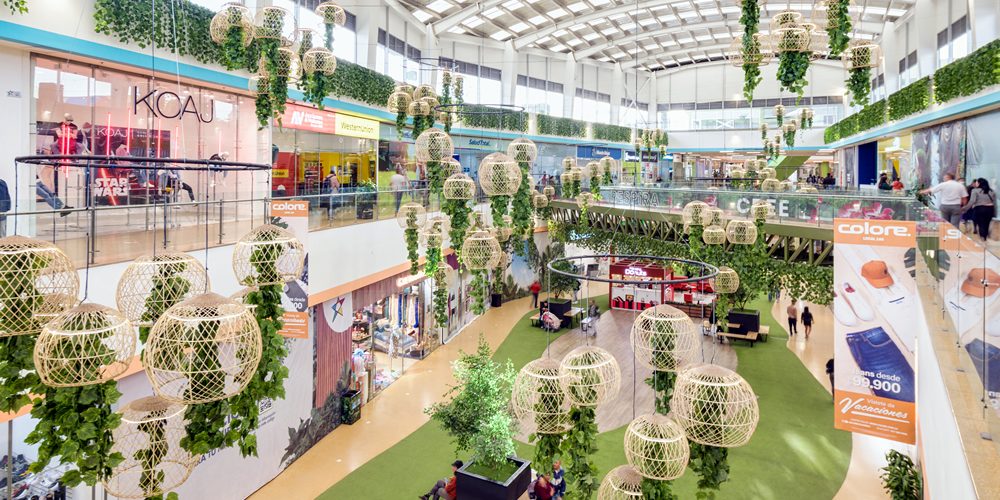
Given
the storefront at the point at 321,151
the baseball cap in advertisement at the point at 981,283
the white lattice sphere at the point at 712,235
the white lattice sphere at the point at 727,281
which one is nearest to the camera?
the baseball cap in advertisement at the point at 981,283

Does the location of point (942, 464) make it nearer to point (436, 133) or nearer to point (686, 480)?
point (686, 480)

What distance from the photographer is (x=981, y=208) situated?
28.0 feet

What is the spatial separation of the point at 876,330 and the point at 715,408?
2.32 m

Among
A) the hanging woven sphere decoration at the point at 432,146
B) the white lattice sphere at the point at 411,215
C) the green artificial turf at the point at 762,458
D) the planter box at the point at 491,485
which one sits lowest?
the green artificial turf at the point at 762,458

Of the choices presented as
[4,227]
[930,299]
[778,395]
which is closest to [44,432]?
[4,227]

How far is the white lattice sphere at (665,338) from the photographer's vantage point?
14.7ft

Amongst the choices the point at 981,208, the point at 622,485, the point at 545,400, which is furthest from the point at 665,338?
the point at 981,208

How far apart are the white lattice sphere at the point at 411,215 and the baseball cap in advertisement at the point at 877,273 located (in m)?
6.72

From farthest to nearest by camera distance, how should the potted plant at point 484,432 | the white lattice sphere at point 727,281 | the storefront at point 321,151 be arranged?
the storefront at point 321,151 < the white lattice sphere at point 727,281 < the potted plant at point 484,432

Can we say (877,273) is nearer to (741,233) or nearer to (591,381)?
(591,381)

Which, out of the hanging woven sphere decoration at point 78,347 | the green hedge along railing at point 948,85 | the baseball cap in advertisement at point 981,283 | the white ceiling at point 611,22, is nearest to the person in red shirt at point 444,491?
the hanging woven sphere decoration at point 78,347

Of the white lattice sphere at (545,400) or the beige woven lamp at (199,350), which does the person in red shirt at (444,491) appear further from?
the beige woven lamp at (199,350)

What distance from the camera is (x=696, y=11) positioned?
25547mm

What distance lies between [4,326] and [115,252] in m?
3.53
